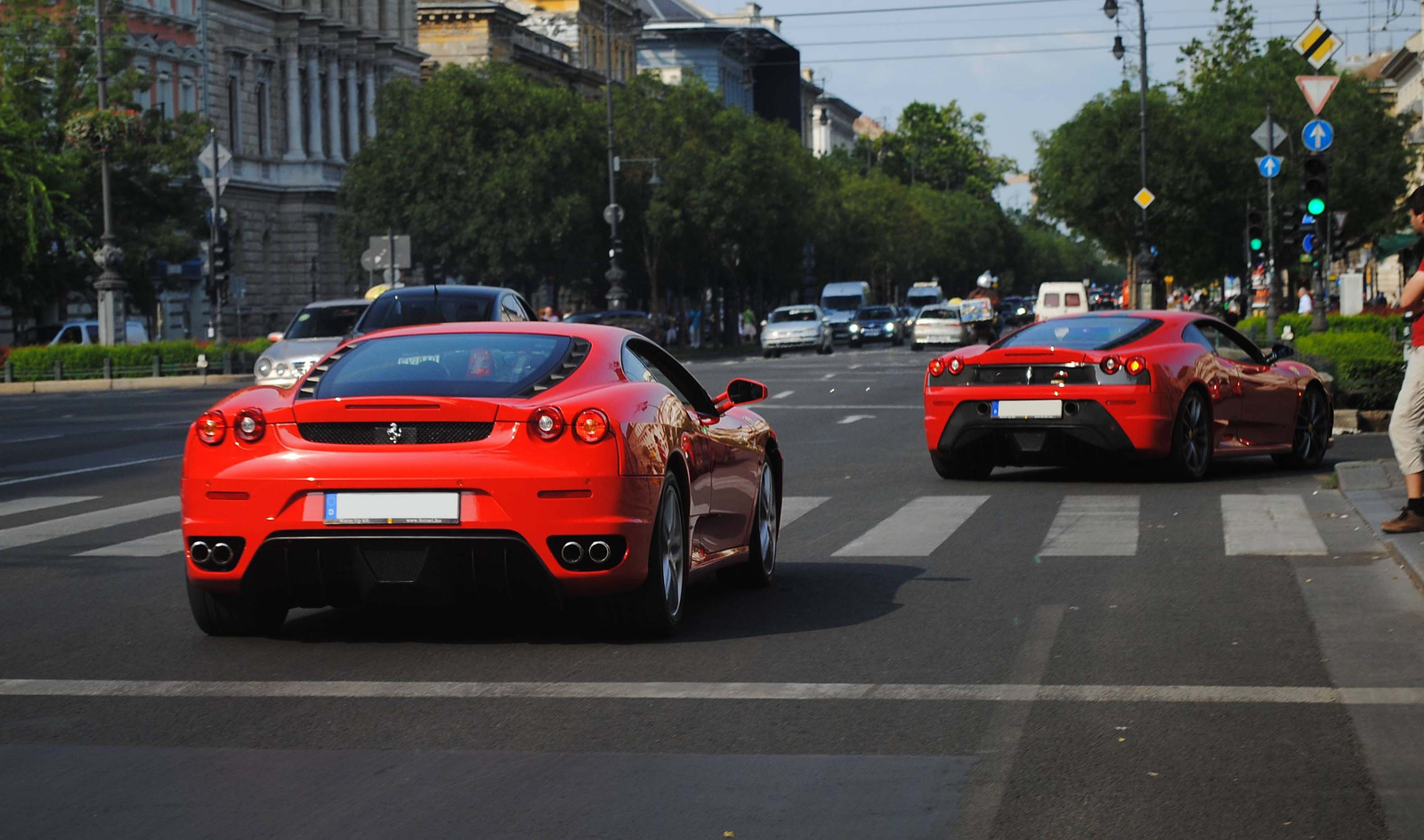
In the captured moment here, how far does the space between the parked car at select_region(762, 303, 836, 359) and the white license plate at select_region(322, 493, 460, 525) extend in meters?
55.4

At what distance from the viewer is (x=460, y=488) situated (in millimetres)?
7660

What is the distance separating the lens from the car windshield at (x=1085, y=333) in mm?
15305

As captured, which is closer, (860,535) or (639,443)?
(639,443)

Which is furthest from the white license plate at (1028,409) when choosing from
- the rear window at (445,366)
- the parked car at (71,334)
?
the parked car at (71,334)

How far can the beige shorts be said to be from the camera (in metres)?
10.6

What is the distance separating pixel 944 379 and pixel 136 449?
33.3 feet

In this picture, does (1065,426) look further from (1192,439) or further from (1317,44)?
(1317,44)

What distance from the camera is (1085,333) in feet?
51.1

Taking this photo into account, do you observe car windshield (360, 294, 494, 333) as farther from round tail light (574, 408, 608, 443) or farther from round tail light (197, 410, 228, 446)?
round tail light (574, 408, 608, 443)

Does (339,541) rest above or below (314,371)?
below

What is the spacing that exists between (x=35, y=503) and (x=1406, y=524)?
959 centimetres

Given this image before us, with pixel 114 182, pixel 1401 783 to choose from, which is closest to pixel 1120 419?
pixel 1401 783

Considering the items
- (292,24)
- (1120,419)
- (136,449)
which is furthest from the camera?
(292,24)

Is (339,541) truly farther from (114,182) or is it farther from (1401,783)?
(114,182)
